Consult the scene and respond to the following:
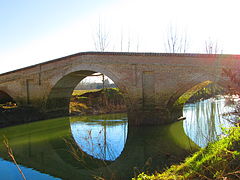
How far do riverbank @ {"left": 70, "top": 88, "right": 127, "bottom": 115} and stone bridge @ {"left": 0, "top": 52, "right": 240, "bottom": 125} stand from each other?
9.59 ft

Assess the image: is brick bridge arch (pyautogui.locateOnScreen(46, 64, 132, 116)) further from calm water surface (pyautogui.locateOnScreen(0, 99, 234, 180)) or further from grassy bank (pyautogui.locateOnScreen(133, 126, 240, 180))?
grassy bank (pyautogui.locateOnScreen(133, 126, 240, 180))

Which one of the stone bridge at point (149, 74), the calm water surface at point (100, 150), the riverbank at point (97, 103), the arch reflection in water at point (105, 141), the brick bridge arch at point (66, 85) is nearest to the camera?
the calm water surface at point (100, 150)

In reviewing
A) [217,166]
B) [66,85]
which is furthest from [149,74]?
[217,166]

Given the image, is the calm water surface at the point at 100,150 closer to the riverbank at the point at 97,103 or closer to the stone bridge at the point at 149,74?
the stone bridge at the point at 149,74

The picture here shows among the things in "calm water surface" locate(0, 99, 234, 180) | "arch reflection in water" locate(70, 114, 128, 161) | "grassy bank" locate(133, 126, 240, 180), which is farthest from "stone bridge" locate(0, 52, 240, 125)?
"grassy bank" locate(133, 126, 240, 180)

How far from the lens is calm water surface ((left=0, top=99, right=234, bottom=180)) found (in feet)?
18.6

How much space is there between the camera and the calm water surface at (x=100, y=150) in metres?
5.68

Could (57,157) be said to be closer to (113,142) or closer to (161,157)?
(113,142)

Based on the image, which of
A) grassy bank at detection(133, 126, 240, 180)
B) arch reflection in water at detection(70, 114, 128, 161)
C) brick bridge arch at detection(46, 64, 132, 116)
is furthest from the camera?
brick bridge arch at detection(46, 64, 132, 116)

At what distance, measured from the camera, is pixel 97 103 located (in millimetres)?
17734

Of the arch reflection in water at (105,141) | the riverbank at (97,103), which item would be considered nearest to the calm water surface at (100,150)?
the arch reflection in water at (105,141)

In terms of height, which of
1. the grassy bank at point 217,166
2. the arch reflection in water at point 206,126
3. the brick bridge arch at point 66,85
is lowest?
the arch reflection in water at point 206,126

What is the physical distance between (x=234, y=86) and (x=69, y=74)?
454 inches

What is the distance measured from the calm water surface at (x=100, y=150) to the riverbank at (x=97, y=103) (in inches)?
179
